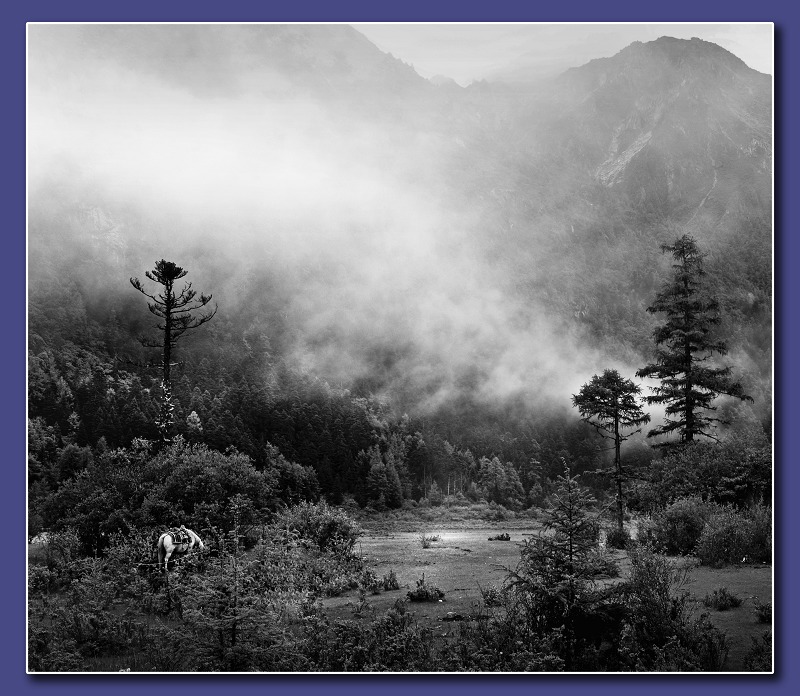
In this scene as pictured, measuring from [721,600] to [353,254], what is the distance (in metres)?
5.05

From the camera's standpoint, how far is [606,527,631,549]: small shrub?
22.7ft

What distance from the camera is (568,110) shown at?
296 inches

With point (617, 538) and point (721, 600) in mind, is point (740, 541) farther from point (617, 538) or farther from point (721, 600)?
point (617, 538)

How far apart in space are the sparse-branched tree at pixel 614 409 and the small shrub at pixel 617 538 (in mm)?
197

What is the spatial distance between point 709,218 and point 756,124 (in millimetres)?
1080

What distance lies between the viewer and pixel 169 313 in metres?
Result: 7.06

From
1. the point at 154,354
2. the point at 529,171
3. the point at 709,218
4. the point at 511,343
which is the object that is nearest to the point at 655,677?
the point at 511,343

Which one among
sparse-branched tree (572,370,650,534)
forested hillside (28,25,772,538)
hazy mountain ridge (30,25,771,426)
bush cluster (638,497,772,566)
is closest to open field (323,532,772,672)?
bush cluster (638,497,772,566)

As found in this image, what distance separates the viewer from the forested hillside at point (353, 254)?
6.95 metres

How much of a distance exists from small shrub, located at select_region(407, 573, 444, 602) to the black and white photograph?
0.03 meters

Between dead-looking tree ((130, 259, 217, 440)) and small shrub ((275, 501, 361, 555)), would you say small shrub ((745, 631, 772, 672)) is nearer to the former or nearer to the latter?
small shrub ((275, 501, 361, 555))

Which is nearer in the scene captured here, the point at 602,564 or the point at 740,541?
the point at 602,564

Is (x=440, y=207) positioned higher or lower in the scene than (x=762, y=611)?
higher

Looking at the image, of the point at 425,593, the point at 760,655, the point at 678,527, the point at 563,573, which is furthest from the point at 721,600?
the point at 425,593
